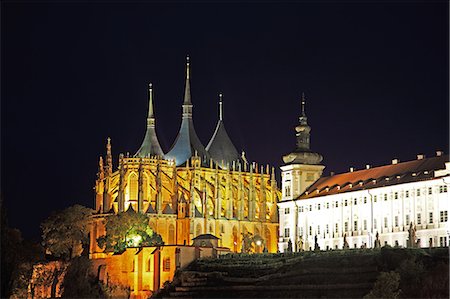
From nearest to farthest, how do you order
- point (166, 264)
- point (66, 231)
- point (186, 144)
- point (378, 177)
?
point (166, 264) < point (378, 177) < point (66, 231) < point (186, 144)

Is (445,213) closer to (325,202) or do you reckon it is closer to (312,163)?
(325,202)

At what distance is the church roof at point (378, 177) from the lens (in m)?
114

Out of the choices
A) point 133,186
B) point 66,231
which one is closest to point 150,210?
point 133,186

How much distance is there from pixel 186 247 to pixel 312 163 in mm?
25369

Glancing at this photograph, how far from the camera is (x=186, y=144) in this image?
151 meters

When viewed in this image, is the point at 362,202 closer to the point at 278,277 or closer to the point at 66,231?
the point at 278,277

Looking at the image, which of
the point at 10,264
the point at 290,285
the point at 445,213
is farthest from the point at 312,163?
the point at 10,264

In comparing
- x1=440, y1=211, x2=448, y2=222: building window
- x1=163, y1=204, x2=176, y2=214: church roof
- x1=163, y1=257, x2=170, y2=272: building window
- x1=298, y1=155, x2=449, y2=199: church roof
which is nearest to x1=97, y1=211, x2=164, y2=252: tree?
x1=163, y1=204, x2=176, y2=214: church roof

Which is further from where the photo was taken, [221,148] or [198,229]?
[221,148]

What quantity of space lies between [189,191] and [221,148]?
12.1m

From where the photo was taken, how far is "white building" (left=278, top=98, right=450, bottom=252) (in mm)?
109812

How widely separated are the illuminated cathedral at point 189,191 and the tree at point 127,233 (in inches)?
143

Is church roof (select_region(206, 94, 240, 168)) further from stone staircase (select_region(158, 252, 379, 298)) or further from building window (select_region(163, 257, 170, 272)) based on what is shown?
stone staircase (select_region(158, 252, 379, 298))

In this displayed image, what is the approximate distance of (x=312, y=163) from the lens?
134 meters
